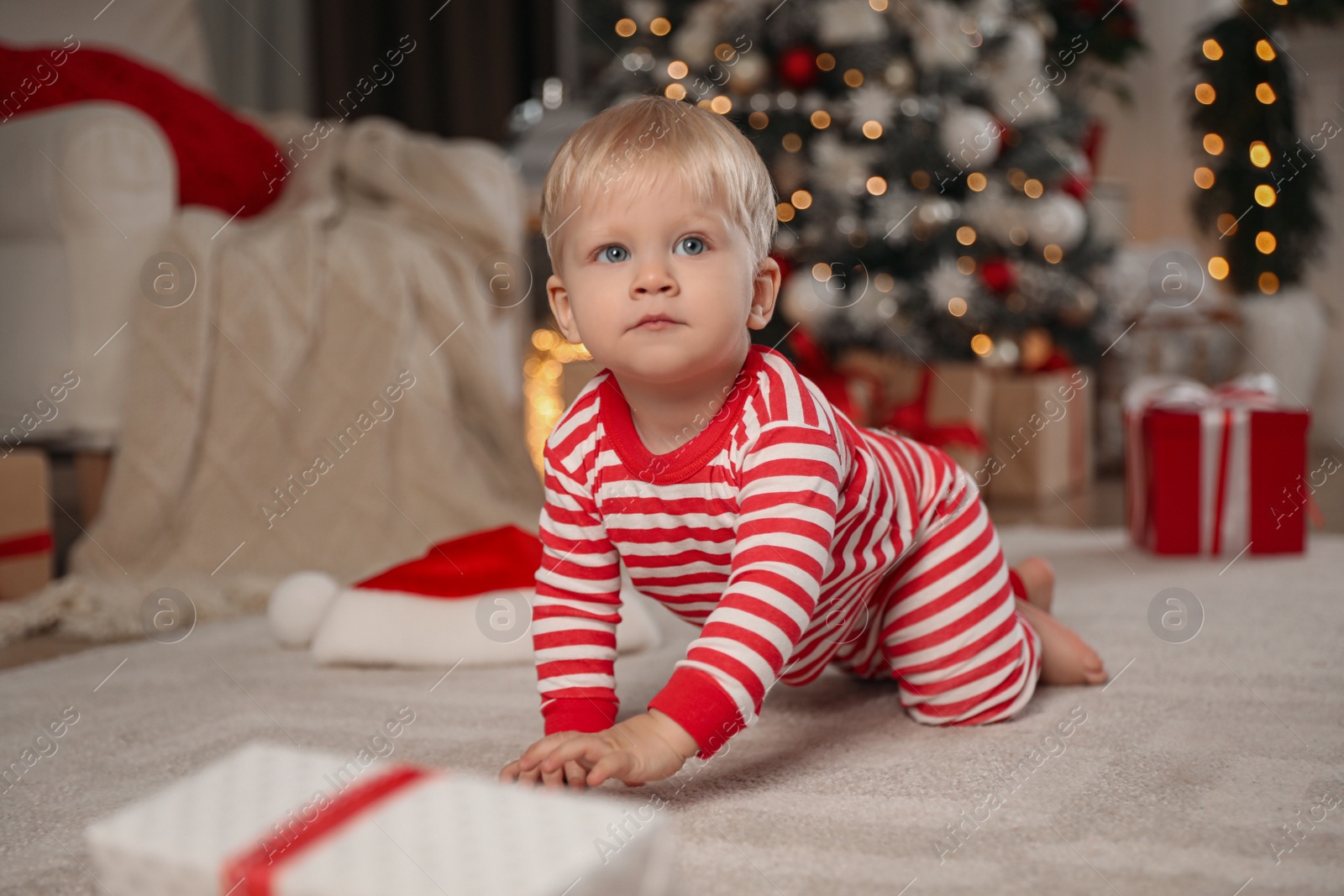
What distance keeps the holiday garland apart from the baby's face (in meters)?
3.02

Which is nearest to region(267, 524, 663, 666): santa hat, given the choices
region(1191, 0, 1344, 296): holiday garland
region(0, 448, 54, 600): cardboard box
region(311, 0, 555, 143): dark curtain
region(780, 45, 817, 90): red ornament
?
region(0, 448, 54, 600): cardboard box

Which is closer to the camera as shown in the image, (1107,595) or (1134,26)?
(1107,595)

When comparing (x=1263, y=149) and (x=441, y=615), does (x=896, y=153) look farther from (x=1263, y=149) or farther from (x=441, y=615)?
(x=1263, y=149)

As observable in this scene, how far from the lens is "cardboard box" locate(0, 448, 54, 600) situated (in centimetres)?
129

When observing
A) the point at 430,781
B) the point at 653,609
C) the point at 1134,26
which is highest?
the point at 1134,26

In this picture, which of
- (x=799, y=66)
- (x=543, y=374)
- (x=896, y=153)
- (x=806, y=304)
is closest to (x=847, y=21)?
(x=799, y=66)

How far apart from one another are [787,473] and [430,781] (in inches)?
12.1

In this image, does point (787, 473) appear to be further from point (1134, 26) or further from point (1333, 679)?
point (1134, 26)

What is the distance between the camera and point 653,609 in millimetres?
1333

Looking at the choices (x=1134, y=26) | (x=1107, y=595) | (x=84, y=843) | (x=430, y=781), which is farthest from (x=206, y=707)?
(x=1134, y=26)

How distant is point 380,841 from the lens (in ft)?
1.40

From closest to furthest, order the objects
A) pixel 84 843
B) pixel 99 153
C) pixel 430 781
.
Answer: pixel 430 781, pixel 84 843, pixel 99 153

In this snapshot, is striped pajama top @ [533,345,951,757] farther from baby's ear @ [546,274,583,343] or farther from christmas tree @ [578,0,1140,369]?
christmas tree @ [578,0,1140,369]

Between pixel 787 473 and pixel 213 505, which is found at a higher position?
pixel 787 473
